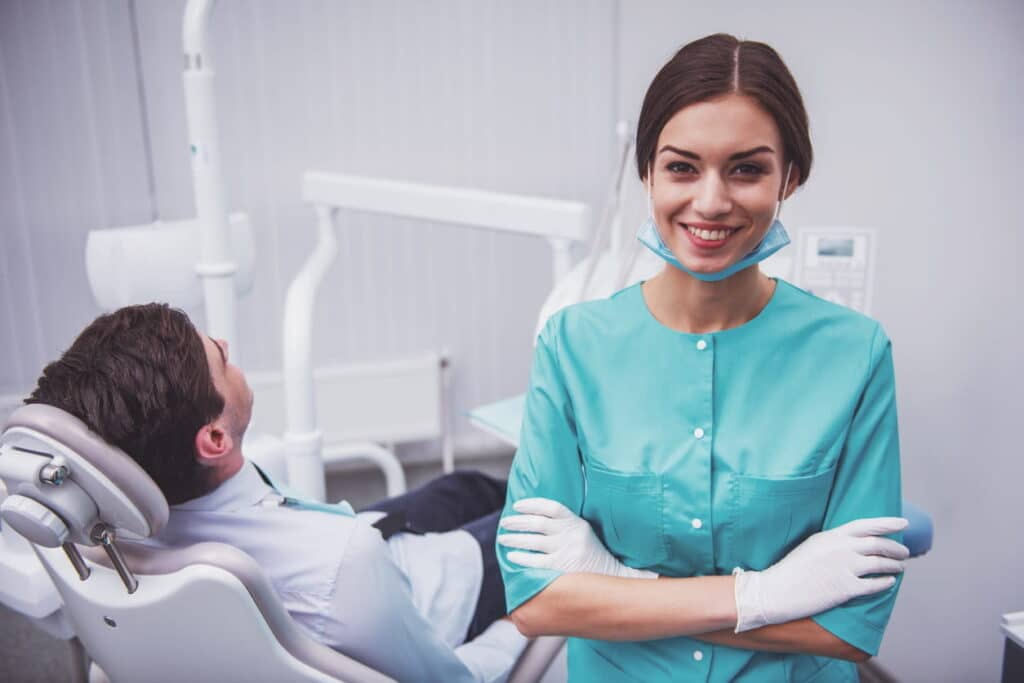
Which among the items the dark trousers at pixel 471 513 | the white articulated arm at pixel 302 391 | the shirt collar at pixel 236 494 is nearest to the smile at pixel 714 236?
the shirt collar at pixel 236 494

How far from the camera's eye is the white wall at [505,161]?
1433 mm

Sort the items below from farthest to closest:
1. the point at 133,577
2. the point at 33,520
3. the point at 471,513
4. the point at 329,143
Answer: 1. the point at 329,143
2. the point at 471,513
3. the point at 133,577
4. the point at 33,520

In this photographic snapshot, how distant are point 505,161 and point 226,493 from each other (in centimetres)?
168

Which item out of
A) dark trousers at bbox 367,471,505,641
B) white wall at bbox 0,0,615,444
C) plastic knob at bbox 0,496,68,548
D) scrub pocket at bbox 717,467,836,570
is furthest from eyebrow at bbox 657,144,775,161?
white wall at bbox 0,0,615,444

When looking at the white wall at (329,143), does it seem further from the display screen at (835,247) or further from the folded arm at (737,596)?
the folded arm at (737,596)

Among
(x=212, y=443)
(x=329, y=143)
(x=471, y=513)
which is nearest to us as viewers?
(x=212, y=443)

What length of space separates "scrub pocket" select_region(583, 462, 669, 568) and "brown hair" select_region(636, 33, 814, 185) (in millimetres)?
381

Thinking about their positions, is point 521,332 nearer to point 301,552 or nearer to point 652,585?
point 301,552

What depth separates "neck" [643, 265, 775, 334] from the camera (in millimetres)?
912

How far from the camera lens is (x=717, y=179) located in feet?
2.74

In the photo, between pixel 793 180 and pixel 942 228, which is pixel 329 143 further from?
pixel 793 180

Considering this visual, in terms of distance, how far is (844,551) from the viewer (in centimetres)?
85

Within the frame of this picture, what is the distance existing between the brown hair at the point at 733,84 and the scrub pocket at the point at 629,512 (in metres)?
0.38

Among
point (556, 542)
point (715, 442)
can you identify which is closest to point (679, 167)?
point (715, 442)
